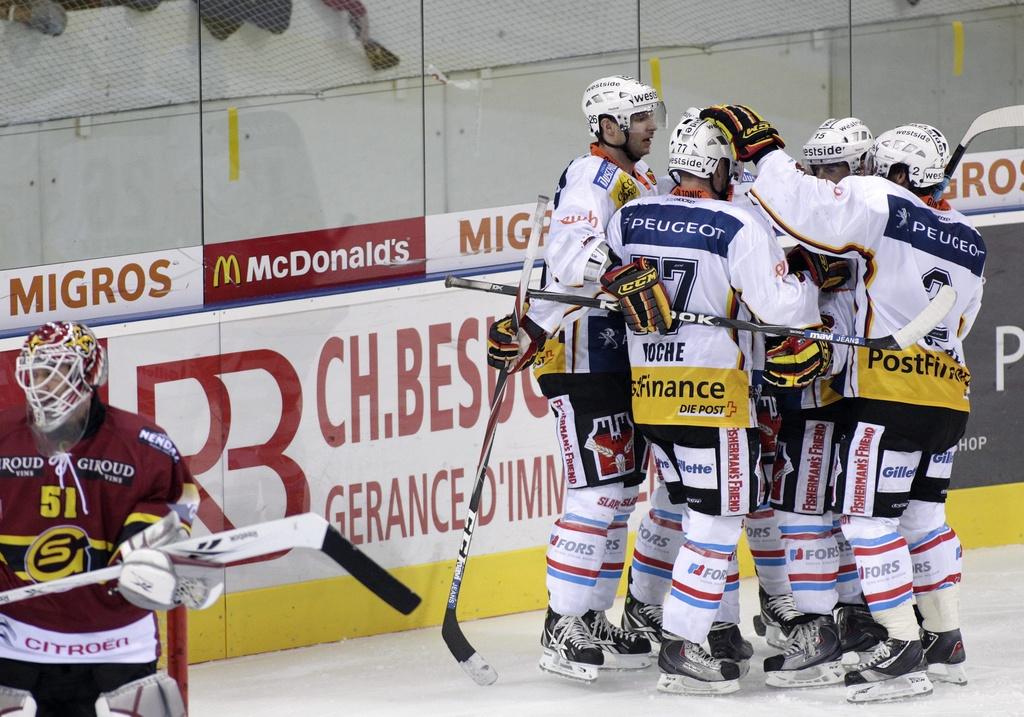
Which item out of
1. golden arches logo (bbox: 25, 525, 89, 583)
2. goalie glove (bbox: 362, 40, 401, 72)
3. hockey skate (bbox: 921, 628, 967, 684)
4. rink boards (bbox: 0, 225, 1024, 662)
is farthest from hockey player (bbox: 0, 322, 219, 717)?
goalie glove (bbox: 362, 40, 401, 72)

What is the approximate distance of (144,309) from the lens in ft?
15.4

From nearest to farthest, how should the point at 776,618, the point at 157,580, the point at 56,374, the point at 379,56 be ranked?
the point at 157,580
the point at 56,374
the point at 776,618
the point at 379,56

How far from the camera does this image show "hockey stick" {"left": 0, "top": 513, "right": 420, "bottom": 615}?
2863 mm

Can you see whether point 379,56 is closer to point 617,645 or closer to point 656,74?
→ point 656,74

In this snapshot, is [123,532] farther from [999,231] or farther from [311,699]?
[999,231]

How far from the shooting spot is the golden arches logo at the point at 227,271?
4.81 meters

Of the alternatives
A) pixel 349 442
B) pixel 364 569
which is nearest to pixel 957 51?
pixel 349 442

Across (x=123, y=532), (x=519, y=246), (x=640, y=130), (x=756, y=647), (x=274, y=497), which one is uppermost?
(x=640, y=130)

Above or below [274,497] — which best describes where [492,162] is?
above

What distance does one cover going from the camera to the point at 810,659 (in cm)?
439

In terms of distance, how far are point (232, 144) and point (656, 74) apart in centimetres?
147

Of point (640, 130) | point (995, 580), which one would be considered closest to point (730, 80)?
point (640, 130)

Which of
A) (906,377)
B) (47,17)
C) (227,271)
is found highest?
(47,17)

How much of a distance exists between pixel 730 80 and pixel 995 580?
72.7 inches
